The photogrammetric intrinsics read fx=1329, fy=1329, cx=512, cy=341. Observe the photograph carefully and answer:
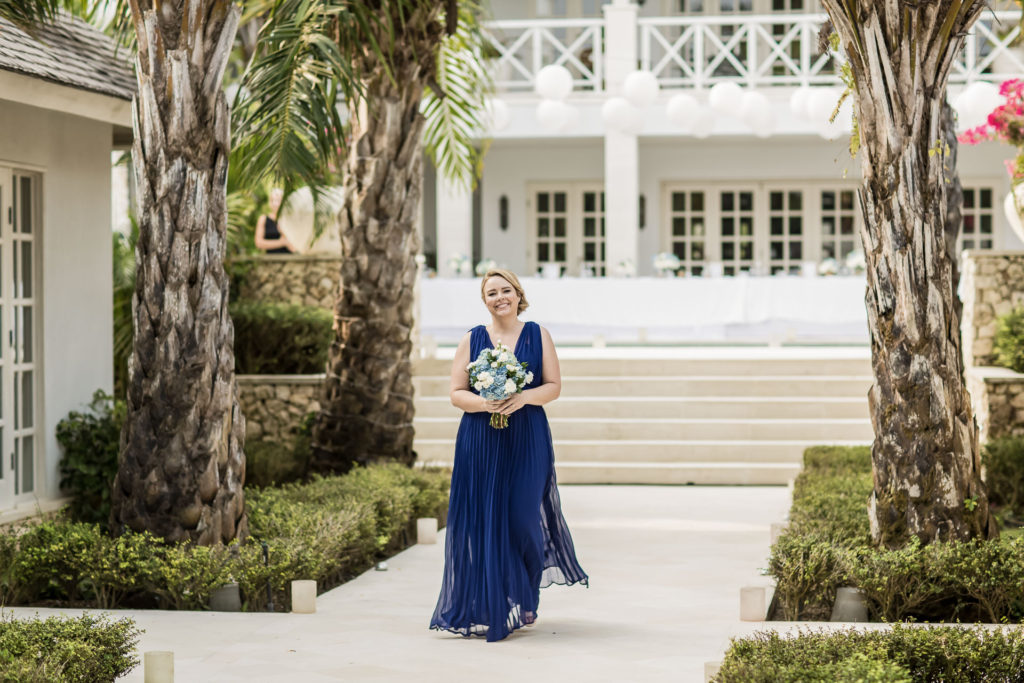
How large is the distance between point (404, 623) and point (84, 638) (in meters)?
2.00

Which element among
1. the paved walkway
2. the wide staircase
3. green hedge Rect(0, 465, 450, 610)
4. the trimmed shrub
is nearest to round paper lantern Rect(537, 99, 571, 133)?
the wide staircase

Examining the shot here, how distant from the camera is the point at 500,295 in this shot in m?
6.15

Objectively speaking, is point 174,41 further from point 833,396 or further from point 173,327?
point 833,396

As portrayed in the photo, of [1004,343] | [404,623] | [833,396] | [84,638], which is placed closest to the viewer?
[84,638]

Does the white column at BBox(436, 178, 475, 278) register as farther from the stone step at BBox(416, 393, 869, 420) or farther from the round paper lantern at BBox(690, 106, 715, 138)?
the stone step at BBox(416, 393, 869, 420)

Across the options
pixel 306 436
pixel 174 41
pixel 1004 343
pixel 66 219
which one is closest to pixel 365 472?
pixel 306 436

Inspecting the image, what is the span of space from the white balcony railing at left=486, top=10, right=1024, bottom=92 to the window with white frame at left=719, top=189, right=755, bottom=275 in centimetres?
211

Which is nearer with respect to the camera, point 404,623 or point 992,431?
point 404,623

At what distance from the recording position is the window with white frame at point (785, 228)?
23047mm

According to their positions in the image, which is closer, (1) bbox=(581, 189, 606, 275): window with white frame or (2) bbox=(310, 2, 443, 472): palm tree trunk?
(2) bbox=(310, 2, 443, 472): palm tree trunk

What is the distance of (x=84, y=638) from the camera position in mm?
4781

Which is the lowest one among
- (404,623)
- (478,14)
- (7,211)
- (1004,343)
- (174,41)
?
(404,623)

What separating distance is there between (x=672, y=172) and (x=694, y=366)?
981 cm

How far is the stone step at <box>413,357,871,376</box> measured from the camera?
1382 cm
